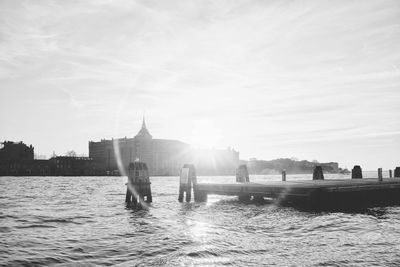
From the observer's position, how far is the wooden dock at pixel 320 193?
880 inches

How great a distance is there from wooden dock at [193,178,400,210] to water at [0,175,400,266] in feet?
3.18

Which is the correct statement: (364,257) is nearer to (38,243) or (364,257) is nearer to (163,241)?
(163,241)

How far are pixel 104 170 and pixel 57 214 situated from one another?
17380 cm

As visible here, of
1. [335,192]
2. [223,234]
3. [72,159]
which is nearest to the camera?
[223,234]

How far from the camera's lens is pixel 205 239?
14945 millimetres

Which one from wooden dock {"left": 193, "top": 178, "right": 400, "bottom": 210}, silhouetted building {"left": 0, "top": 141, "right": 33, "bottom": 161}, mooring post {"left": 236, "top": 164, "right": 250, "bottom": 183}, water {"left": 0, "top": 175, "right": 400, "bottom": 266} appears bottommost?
water {"left": 0, "top": 175, "right": 400, "bottom": 266}

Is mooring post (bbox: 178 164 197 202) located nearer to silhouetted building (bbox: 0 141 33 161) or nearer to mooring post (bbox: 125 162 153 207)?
mooring post (bbox: 125 162 153 207)

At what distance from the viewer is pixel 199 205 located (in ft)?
95.2

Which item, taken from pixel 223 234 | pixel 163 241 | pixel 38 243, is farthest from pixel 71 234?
pixel 223 234

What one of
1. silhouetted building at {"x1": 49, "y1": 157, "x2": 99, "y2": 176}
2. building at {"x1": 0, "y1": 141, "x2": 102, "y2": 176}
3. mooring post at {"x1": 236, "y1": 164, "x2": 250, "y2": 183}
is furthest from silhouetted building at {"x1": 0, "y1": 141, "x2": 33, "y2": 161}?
mooring post at {"x1": 236, "y1": 164, "x2": 250, "y2": 183}

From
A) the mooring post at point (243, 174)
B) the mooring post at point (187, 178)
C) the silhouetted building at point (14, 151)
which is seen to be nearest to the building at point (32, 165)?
the silhouetted building at point (14, 151)

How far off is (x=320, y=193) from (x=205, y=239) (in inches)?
376

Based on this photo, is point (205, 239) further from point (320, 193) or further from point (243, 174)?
point (243, 174)

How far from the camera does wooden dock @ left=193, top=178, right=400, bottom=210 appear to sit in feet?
73.4
